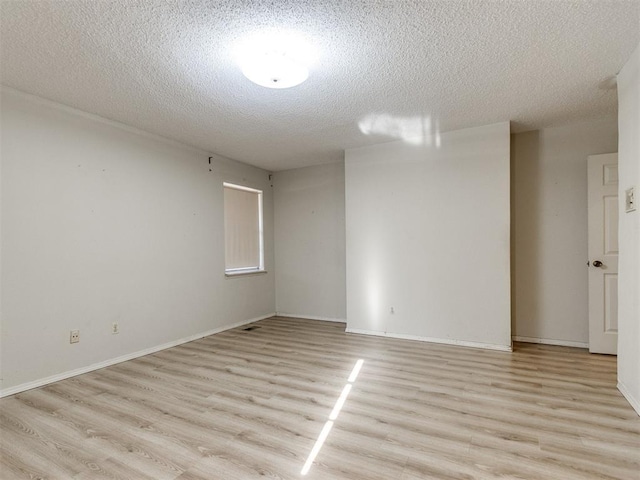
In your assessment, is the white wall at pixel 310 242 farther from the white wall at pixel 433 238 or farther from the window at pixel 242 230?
the white wall at pixel 433 238

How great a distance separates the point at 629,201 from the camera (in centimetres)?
247

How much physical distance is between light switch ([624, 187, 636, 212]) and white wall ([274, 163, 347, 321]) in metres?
3.42

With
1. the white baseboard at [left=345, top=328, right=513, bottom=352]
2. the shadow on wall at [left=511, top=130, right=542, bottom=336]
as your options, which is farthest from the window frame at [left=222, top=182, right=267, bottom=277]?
the shadow on wall at [left=511, top=130, right=542, bottom=336]

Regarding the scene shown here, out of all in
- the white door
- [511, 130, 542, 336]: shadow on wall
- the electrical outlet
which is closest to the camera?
the electrical outlet

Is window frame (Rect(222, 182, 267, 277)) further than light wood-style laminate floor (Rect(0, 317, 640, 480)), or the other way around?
window frame (Rect(222, 182, 267, 277))

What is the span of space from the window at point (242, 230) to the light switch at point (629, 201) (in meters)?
4.46

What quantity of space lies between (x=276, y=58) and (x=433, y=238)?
2.77 metres

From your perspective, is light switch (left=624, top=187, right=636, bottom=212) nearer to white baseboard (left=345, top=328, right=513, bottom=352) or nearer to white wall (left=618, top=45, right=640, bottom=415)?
white wall (left=618, top=45, right=640, bottom=415)

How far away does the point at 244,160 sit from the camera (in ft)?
17.2

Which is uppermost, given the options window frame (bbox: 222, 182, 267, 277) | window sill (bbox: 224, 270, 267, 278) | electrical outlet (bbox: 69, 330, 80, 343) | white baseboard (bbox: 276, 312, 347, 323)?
window frame (bbox: 222, 182, 267, 277)

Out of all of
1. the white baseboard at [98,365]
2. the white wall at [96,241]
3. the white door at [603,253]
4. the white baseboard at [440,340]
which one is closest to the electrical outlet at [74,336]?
the white wall at [96,241]

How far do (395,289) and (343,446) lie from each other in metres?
2.60

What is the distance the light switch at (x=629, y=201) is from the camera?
2.40 metres

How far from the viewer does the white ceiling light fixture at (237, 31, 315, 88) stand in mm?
2178
